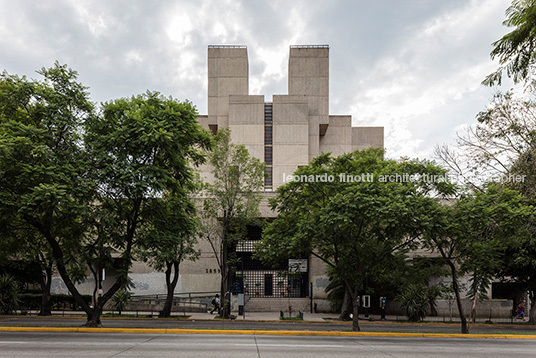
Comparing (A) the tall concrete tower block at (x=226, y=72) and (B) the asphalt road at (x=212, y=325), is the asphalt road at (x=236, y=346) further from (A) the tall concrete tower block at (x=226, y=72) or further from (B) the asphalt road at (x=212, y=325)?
(A) the tall concrete tower block at (x=226, y=72)

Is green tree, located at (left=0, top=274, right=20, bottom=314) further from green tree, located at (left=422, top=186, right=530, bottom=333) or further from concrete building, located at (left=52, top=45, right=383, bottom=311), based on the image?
green tree, located at (left=422, top=186, right=530, bottom=333)

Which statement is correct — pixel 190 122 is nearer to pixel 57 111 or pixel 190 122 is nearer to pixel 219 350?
pixel 57 111

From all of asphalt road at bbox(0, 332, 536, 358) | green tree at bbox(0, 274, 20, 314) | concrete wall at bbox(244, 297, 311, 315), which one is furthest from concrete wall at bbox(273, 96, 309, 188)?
asphalt road at bbox(0, 332, 536, 358)

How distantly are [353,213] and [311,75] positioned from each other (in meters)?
41.3

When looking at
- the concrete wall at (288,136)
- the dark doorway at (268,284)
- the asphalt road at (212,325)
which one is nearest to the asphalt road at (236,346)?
the asphalt road at (212,325)

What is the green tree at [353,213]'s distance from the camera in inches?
693

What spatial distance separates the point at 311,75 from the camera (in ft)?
183

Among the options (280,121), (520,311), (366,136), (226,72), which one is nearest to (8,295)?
(280,121)

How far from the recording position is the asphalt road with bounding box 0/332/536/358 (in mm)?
11625

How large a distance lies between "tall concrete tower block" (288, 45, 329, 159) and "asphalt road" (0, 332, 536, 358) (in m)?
42.6

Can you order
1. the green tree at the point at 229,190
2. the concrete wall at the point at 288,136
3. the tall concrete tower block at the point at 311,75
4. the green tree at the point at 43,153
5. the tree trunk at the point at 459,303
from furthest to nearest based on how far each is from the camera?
the tall concrete tower block at the point at 311,75 < the concrete wall at the point at 288,136 < the green tree at the point at 229,190 < the tree trunk at the point at 459,303 < the green tree at the point at 43,153

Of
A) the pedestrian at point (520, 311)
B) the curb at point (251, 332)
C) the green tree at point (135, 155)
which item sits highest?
the green tree at point (135, 155)

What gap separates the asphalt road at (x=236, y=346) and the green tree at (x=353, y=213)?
4.75m

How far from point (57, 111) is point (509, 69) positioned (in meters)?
17.0
